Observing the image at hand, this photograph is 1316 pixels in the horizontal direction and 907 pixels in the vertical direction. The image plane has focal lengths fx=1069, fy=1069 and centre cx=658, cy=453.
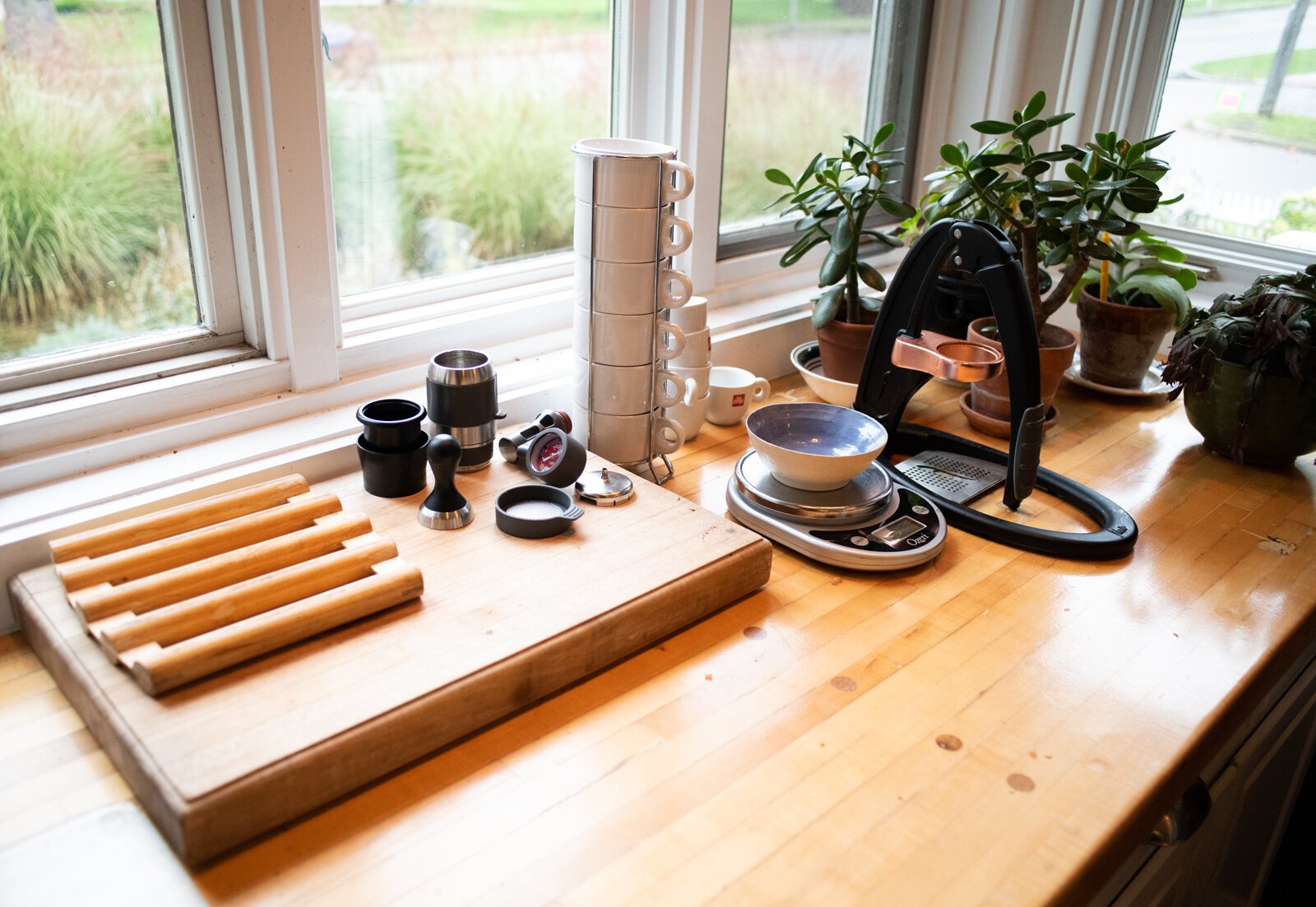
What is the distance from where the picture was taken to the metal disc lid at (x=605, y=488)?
1109mm

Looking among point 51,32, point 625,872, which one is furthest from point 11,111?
point 625,872

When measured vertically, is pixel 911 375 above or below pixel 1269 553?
above

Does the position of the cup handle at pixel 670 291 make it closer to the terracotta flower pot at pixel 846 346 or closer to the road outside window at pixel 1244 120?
the terracotta flower pot at pixel 846 346

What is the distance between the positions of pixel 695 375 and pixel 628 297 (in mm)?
194

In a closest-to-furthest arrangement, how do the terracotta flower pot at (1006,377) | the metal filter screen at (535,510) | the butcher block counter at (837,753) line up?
the butcher block counter at (837,753) → the metal filter screen at (535,510) → the terracotta flower pot at (1006,377)

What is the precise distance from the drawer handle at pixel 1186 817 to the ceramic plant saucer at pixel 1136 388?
71 cm

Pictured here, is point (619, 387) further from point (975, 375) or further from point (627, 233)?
point (975, 375)

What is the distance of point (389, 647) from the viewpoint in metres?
0.86

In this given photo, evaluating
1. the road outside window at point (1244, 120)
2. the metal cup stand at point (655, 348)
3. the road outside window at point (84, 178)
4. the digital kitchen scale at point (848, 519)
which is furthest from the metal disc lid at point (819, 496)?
the road outside window at point (1244, 120)

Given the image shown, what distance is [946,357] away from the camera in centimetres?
119

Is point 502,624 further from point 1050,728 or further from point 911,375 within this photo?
point 911,375

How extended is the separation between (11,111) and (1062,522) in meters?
1.15

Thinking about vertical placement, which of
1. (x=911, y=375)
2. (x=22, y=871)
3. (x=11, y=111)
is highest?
(x=11, y=111)

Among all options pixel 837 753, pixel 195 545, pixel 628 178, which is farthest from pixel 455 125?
pixel 837 753
